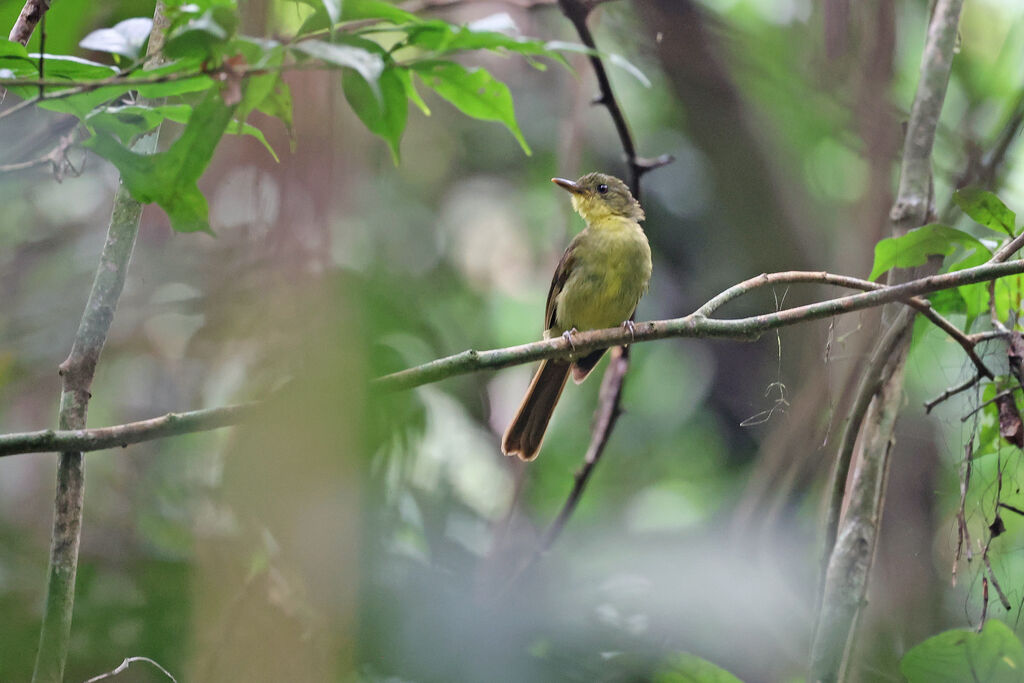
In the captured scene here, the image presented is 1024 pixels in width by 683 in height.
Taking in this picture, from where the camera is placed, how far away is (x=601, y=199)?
440 centimetres

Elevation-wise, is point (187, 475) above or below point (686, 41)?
below

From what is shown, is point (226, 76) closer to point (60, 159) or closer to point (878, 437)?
point (60, 159)

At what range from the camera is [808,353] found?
462 cm

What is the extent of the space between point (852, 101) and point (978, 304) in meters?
2.42

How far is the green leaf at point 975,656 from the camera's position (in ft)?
7.66

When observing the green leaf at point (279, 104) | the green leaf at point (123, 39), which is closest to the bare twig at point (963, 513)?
the green leaf at point (279, 104)

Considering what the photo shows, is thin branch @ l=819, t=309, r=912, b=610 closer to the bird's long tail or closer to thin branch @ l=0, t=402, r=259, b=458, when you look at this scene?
the bird's long tail

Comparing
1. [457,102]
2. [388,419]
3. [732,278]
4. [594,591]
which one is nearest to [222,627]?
[388,419]

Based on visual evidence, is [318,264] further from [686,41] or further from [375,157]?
[686,41]

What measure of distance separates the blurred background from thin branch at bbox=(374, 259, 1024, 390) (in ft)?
0.53

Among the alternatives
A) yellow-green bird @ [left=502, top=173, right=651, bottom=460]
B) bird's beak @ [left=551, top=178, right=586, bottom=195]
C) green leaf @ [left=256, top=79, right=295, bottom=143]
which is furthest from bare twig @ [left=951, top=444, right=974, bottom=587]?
bird's beak @ [left=551, top=178, right=586, bottom=195]

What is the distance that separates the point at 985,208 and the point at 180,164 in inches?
75.8

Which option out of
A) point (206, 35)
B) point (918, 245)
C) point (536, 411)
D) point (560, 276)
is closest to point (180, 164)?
point (206, 35)

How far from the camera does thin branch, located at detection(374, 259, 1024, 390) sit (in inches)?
84.2
